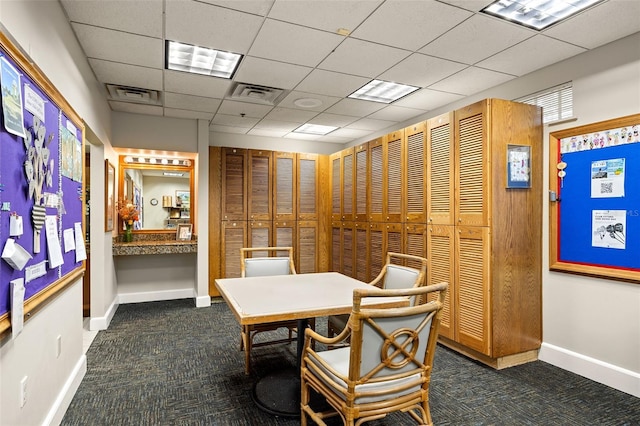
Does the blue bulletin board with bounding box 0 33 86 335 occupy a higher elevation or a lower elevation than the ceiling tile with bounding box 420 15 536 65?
lower

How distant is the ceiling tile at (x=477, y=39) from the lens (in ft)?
8.34

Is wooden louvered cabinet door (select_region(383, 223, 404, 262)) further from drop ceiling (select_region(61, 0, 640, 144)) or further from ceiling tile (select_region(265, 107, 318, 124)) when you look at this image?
ceiling tile (select_region(265, 107, 318, 124))

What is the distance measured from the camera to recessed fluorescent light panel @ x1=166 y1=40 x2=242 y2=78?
9.76 ft

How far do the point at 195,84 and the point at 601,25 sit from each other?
352 centimetres

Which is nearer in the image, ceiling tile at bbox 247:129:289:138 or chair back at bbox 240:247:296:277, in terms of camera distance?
chair back at bbox 240:247:296:277

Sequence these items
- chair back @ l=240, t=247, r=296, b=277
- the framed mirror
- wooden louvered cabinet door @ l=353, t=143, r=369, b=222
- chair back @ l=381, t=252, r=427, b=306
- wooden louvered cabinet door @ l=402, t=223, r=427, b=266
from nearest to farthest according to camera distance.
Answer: chair back @ l=381, t=252, r=427, b=306 → chair back @ l=240, t=247, r=296, b=277 → wooden louvered cabinet door @ l=402, t=223, r=427, b=266 → wooden louvered cabinet door @ l=353, t=143, r=369, b=222 → the framed mirror

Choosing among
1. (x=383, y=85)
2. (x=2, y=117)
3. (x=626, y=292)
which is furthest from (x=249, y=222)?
(x=626, y=292)

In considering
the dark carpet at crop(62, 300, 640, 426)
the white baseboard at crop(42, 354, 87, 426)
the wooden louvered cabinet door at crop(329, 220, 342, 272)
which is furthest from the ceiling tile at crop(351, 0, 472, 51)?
the white baseboard at crop(42, 354, 87, 426)

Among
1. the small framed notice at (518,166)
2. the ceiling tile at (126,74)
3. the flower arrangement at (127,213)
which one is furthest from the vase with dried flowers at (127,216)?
the small framed notice at (518,166)

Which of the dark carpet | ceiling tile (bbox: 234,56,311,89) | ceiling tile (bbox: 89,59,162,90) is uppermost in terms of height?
ceiling tile (bbox: 234,56,311,89)

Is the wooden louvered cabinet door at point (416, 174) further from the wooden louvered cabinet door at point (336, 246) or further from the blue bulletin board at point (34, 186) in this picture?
the blue bulletin board at point (34, 186)

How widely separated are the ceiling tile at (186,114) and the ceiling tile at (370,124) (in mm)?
2129

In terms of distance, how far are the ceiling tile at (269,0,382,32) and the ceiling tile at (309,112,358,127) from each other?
7.47 feet

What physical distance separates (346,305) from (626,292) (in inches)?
88.1
